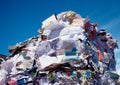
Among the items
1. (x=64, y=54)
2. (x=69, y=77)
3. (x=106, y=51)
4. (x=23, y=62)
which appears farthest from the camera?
(x=106, y=51)

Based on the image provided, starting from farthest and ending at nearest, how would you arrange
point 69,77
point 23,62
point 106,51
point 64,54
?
point 106,51 → point 23,62 → point 64,54 → point 69,77

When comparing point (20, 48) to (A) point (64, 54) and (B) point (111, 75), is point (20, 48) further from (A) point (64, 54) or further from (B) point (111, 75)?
(B) point (111, 75)

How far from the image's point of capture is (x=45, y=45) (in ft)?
18.1

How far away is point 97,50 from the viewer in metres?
5.77

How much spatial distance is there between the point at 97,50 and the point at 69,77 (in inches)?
44.9

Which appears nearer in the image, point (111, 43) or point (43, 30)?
point (43, 30)

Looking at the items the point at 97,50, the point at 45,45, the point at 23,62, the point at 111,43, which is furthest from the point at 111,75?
the point at 23,62

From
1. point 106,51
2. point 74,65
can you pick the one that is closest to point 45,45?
point 74,65

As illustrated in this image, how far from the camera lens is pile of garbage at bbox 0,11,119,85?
5.06 metres

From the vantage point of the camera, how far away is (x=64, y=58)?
5.23 meters

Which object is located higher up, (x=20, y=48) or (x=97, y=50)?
(x=20, y=48)

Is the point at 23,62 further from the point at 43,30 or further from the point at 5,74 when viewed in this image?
the point at 43,30

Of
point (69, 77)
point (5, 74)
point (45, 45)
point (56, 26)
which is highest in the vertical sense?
point (56, 26)

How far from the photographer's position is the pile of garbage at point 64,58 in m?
5.06
